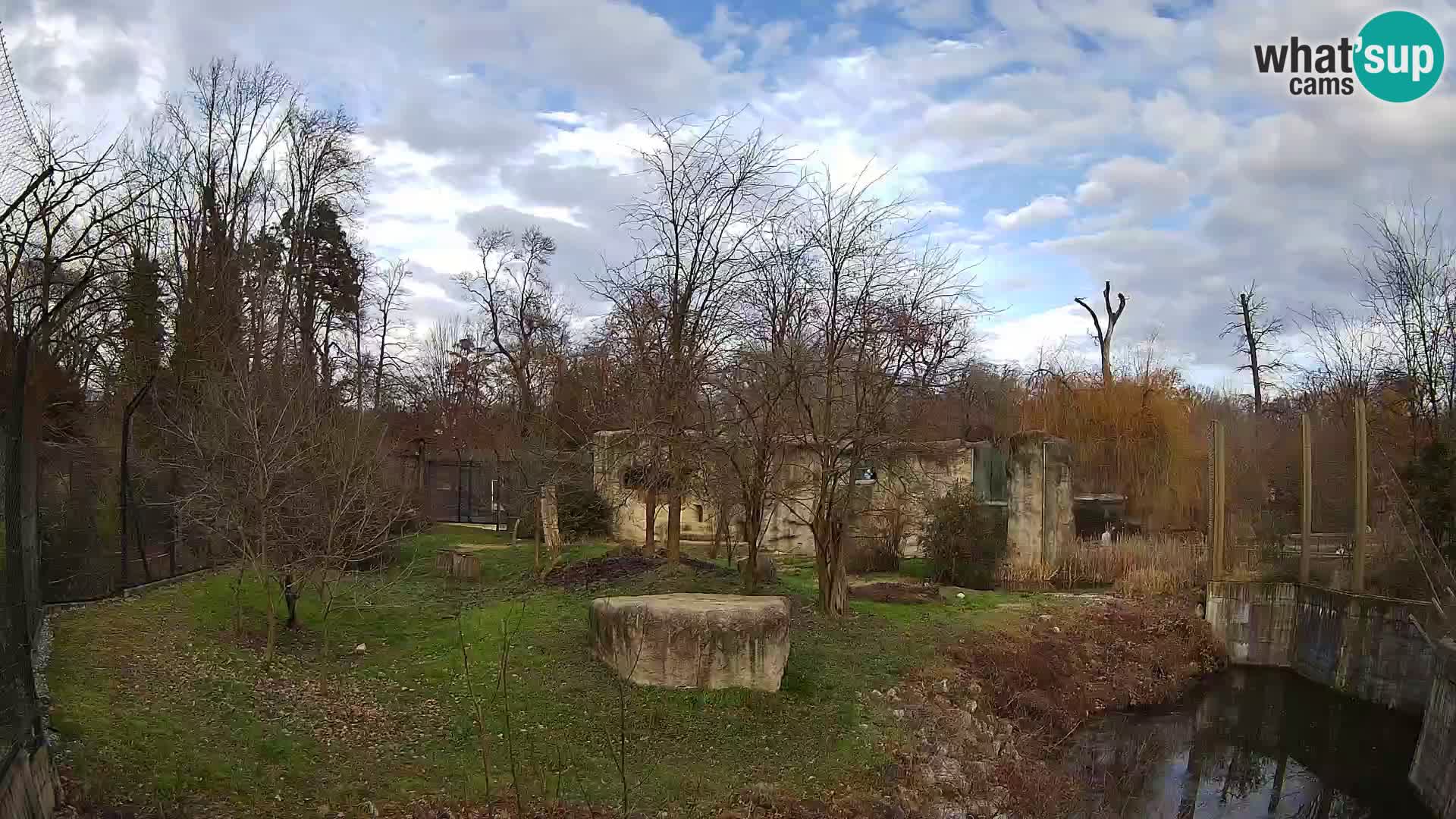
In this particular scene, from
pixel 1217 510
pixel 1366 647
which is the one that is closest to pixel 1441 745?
pixel 1366 647

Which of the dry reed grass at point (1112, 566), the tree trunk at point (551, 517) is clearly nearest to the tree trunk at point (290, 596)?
the tree trunk at point (551, 517)

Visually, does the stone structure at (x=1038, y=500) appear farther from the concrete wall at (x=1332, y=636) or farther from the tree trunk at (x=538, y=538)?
the tree trunk at (x=538, y=538)

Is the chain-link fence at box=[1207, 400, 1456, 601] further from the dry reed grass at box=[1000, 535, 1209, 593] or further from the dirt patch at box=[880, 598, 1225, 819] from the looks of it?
the dirt patch at box=[880, 598, 1225, 819]

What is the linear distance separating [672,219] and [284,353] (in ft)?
41.9

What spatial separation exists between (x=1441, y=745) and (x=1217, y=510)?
747cm

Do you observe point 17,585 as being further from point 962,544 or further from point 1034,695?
point 962,544

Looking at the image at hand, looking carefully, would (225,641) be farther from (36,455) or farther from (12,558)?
(12,558)

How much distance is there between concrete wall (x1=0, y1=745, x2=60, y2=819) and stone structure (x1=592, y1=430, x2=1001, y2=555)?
1069 cm

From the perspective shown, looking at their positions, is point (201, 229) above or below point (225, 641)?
above

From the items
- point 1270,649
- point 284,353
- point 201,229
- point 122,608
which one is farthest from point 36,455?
point 1270,649

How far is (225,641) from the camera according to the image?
33.4 feet

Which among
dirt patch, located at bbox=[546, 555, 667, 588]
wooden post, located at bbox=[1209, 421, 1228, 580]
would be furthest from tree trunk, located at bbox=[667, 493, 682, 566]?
wooden post, located at bbox=[1209, 421, 1228, 580]

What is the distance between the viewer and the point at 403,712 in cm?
876

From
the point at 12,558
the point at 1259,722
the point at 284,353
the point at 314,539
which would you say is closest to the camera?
the point at 12,558
